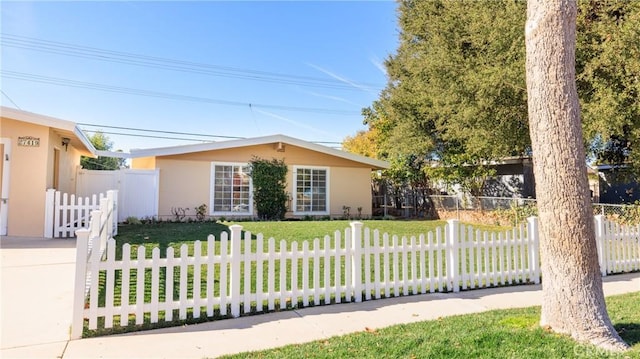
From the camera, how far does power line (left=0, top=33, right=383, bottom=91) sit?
20106 mm

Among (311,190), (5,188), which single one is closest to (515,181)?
(311,190)

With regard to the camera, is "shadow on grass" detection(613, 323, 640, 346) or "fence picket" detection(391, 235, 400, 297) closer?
"shadow on grass" detection(613, 323, 640, 346)

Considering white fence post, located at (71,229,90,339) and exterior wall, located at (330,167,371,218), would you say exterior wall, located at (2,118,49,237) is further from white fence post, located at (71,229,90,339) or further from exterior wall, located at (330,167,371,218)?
exterior wall, located at (330,167,371,218)

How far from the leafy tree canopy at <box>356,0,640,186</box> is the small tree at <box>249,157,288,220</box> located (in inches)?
249

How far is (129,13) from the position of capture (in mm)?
13180

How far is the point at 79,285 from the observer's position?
12.0 ft

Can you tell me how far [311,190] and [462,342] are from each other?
12473 millimetres

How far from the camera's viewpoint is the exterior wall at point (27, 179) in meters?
9.11

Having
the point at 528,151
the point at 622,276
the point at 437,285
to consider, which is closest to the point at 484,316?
the point at 437,285

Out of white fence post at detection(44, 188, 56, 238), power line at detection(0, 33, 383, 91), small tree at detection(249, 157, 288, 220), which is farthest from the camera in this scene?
power line at detection(0, 33, 383, 91)

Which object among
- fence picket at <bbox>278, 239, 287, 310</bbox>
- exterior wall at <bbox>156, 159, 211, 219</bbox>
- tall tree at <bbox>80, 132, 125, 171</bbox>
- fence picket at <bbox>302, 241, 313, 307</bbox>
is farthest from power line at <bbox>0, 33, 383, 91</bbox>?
fence picket at <bbox>278, 239, 287, 310</bbox>

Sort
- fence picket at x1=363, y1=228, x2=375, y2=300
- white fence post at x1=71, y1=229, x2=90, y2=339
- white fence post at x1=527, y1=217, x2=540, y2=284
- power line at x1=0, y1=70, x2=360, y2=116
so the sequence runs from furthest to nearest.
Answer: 1. power line at x1=0, y1=70, x2=360, y2=116
2. white fence post at x1=527, y1=217, x2=540, y2=284
3. fence picket at x1=363, y1=228, x2=375, y2=300
4. white fence post at x1=71, y1=229, x2=90, y2=339

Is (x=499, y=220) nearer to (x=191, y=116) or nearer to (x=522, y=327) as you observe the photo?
(x=522, y=327)

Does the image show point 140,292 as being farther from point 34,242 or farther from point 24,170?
point 24,170
